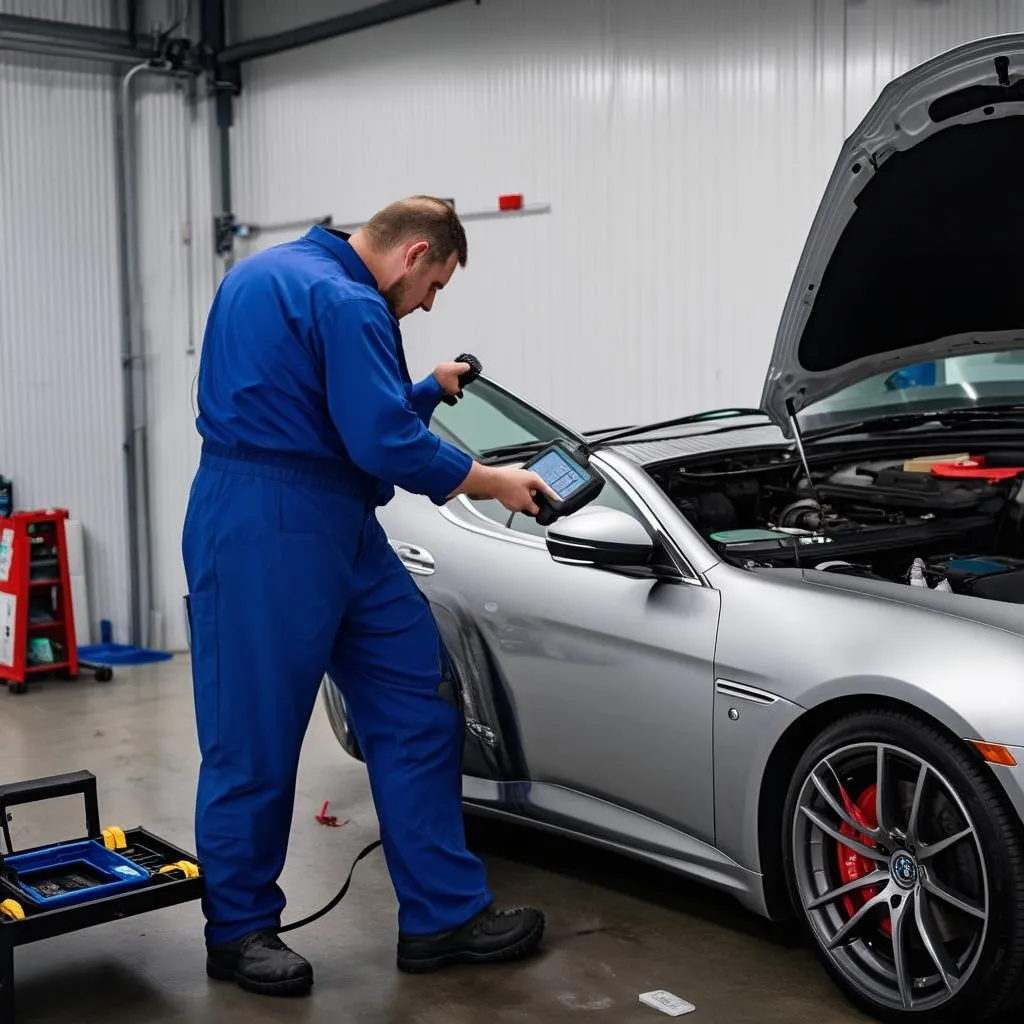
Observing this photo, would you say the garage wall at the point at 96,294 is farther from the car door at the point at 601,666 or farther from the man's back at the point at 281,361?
the man's back at the point at 281,361

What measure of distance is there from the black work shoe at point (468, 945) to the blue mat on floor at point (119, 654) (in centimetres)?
457

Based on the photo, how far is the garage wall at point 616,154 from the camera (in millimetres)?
5648

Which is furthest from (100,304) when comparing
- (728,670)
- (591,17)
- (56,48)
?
(728,670)

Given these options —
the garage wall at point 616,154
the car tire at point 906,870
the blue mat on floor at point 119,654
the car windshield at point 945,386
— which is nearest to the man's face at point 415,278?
the car tire at point 906,870

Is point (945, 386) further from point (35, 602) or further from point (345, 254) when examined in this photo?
point (35, 602)

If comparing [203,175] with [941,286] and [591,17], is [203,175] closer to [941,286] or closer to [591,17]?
[591,17]

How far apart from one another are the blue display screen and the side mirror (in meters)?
0.18

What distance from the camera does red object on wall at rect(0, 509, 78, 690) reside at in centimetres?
675

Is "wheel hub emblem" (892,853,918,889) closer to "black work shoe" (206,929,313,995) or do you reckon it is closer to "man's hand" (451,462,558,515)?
"man's hand" (451,462,558,515)

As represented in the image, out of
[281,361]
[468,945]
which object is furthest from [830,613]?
Result: [281,361]

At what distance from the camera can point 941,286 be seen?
364 cm

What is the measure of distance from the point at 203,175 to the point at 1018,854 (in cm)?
664

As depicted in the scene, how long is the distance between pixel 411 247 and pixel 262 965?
1596 millimetres

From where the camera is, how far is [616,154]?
630cm
